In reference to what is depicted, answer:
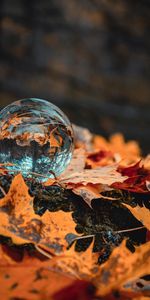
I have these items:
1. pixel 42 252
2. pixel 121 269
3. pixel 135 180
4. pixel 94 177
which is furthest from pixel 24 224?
pixel 135 180

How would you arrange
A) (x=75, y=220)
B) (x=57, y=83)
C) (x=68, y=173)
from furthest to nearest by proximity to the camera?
(x=57, y=83)
(x=68, y=173)
(x=75, y=220)

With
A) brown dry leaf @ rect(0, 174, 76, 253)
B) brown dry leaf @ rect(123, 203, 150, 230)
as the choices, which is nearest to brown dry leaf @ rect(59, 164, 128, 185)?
brown dry leaf @ rect(123, 203, 150, 230)

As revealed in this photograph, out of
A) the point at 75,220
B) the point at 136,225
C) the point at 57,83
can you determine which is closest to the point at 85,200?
the point at 75,220

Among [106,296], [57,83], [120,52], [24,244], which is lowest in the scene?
[106,296]

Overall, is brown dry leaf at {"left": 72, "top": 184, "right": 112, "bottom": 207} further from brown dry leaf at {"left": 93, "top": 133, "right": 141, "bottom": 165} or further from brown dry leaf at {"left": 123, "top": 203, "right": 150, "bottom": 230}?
brown dry leaf at {"left": 93, "top": 133, "right": 141, "bottom": 165}

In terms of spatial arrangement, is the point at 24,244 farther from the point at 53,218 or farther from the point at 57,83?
the point at 57,83

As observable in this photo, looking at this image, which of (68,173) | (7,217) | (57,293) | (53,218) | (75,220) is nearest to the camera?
(57,293)

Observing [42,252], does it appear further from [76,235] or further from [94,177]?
[94,177]

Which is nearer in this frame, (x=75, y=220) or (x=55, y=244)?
(x=55, y=244)
